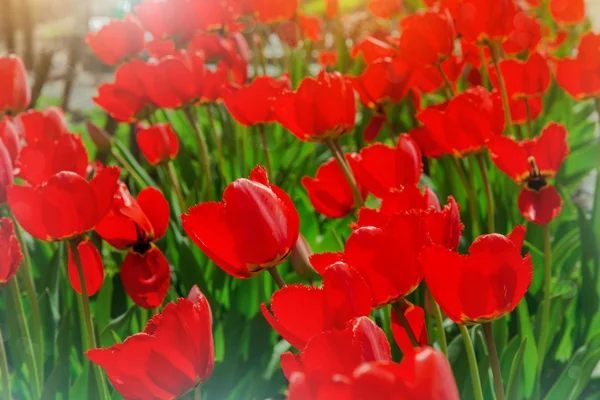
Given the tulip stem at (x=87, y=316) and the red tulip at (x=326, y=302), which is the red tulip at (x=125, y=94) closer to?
the tulip stem at (x=87, y=316)

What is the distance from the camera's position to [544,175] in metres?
0.86

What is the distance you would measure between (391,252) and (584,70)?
2.75 ft

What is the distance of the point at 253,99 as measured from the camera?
131 centimetres

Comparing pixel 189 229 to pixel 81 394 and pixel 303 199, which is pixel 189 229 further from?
pixel 303 199

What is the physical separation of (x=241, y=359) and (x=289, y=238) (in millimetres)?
500

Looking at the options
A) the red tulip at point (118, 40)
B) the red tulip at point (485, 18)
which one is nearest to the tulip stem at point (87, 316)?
the red tulip at point (485, 18)

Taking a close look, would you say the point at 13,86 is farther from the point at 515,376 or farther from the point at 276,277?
the point at 515,376

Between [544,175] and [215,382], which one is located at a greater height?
[544,175]

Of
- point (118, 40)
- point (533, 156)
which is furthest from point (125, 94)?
point (533, 156)

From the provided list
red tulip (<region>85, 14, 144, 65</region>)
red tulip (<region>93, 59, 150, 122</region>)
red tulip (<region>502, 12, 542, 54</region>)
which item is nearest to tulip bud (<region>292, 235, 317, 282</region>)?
red tulip (<region>93, 59, 150, 122</region>)

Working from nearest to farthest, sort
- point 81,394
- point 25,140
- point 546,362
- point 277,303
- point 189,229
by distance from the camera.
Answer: point 277,303 < point 189,229 < point 81,394 < point 546,362 < point 25,140

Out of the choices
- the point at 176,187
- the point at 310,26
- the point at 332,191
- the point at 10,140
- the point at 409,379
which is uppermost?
the point at 409,379

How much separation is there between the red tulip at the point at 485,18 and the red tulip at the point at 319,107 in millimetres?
347

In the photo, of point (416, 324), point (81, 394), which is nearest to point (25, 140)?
point (81, 394)
